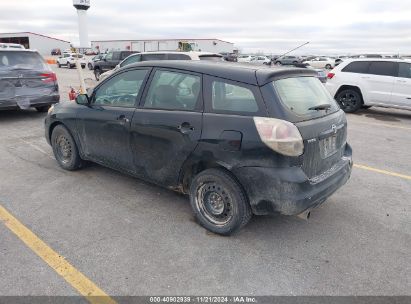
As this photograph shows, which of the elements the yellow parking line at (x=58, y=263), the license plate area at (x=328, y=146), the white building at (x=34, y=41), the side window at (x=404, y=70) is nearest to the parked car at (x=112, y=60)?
the side window at (x=404, y=70)

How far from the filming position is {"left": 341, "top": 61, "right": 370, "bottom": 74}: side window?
1055 centimetres

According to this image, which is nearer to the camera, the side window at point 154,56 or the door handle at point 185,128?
the door handle at point 185,128

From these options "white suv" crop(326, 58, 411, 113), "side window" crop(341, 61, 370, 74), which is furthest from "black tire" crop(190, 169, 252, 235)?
→ "side window" crop(341, 61, 370, 74)

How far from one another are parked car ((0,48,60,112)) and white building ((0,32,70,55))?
73.7 m

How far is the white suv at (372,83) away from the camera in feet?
32.6

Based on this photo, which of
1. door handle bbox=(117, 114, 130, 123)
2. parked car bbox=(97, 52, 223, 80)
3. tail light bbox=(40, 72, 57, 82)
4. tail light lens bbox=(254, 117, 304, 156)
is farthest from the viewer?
parked car bbox=(97, 52, 223, 80)

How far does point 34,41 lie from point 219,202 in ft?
276

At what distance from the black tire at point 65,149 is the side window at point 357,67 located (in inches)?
355

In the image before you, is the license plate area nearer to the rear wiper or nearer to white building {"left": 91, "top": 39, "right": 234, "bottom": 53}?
the rear wiper

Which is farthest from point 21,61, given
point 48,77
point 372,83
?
point 372,83

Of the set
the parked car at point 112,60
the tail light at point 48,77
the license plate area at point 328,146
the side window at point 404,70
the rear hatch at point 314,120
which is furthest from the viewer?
the parked car at point 112,60

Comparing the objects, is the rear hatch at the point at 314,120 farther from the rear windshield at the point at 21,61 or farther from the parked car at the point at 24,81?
the rear windshield at the point at 21,61

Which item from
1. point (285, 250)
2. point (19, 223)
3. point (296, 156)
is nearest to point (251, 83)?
point (296, 156)

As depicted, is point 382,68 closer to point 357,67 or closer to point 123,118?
point 357,67
